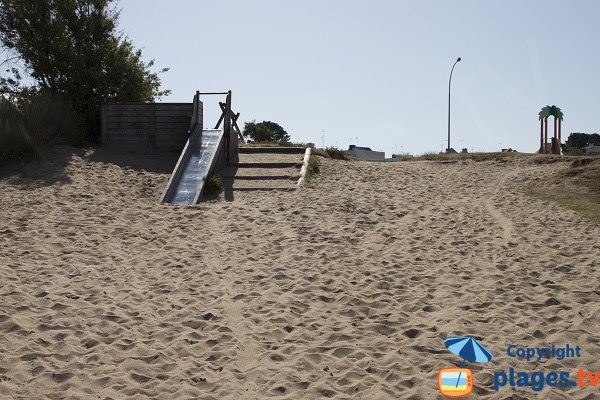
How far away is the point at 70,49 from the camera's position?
1673 cm

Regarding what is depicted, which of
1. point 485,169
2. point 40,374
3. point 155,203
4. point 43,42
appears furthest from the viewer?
point 485,169

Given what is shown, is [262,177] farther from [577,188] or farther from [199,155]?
[577,188]

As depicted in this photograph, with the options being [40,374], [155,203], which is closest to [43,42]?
[155,203]

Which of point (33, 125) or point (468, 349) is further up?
point (33, 125)

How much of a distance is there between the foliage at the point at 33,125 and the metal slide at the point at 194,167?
11.0ft

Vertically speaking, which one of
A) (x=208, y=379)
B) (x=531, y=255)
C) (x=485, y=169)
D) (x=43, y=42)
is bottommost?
(x=208, y=379)

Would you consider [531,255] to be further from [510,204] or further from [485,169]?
[485,169]

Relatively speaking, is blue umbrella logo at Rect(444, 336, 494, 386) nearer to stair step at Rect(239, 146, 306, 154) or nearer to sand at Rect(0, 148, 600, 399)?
sand at Rect(0, 148, 600, 399)

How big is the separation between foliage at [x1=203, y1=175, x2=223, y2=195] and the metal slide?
0.43ft

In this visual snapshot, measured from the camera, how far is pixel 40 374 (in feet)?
14.9

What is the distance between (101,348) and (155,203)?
6.74 meters

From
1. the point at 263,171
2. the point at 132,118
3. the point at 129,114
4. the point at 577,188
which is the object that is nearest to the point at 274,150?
the point at 263,171

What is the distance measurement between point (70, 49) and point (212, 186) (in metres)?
7.45

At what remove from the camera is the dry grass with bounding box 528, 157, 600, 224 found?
11.8m
